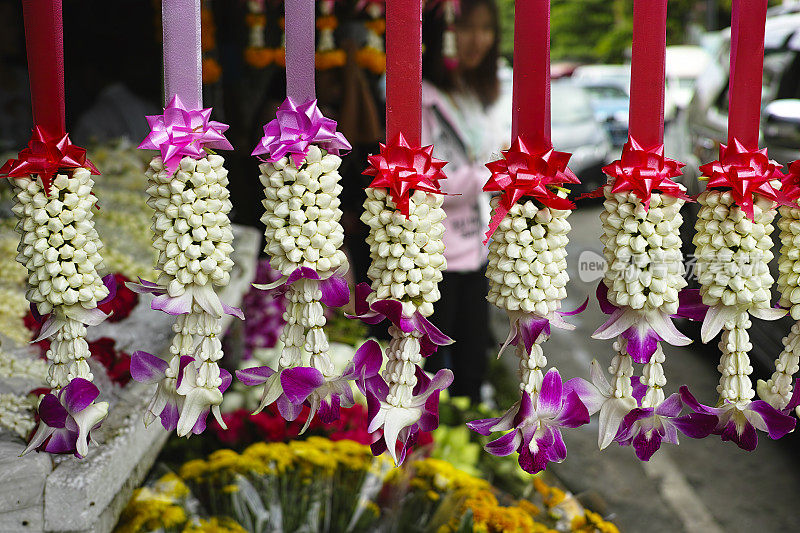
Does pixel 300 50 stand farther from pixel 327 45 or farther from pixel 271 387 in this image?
pixel 327 45

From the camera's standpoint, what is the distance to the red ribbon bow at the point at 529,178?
66cm

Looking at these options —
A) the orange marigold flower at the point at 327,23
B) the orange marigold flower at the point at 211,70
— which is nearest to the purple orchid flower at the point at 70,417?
the orange marigold flower at the point at 327,23

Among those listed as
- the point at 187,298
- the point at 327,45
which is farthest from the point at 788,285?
the point at 327,45

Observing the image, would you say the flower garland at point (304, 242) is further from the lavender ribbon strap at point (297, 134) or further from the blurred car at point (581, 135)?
the blurred car at point (581, 135)

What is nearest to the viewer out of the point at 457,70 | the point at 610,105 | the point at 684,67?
the point at 457,70

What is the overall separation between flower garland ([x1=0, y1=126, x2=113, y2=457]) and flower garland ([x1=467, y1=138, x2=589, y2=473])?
0.40 metres

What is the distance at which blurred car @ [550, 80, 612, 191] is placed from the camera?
5.97 meters

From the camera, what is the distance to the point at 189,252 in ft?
2.21

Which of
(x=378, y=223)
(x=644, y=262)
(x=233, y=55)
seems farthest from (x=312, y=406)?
(x=233, y=55)

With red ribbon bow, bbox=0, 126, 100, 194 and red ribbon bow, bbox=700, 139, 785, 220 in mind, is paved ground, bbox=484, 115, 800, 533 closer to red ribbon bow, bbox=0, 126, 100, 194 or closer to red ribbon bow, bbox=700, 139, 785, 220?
red ribbon bow, bbox=700, 139, 785, 220

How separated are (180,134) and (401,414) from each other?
13.8 inches

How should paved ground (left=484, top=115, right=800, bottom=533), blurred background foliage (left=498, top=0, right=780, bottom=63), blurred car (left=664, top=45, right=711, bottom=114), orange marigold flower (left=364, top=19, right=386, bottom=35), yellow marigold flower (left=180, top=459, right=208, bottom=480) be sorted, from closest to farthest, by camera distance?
yellow marigold flower (left=180, top=459, right=208, bottom=480), paved ground (left=484, top=115, right=800, bottom=533), orange marigold flower (left=364, top=19, right=386, bottom=35), blurred car (left=664, top=45, right=711, bottom=114), blurred background foliage (left=498, top=0, right=780, bottom=63)

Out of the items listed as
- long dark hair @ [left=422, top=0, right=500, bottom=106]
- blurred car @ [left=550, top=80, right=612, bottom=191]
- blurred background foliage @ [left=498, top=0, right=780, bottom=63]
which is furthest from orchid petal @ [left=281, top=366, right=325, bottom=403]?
blurred background foliage @ [left=498, top=0, right=780, bottom=63]

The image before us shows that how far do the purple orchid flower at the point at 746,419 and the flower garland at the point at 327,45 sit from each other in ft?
7.01
